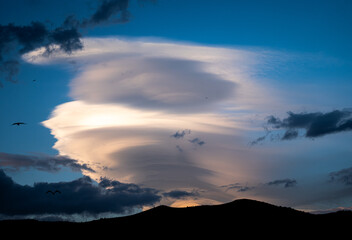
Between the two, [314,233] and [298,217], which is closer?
[314,233]

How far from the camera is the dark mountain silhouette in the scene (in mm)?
92062

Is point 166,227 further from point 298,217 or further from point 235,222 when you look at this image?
point 298,217

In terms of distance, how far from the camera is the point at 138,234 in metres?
95.4

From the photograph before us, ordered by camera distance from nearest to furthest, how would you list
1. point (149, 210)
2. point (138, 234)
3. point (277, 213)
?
1. point (138, 234)
2. point (277, 213)
3. point (149, 210)

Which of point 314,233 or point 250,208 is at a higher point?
point 250,208

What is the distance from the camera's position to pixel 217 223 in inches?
3807

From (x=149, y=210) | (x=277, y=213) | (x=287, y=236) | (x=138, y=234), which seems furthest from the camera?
(x=149, y=210)

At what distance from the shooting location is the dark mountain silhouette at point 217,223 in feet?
302

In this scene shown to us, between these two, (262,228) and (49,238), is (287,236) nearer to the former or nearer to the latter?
(262,228)

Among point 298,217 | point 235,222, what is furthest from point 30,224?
point 298,217

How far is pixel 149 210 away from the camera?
10925cm

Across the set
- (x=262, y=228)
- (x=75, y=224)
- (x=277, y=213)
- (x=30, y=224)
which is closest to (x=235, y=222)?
(x=262, y=228)

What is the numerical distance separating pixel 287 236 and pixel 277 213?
1390cm

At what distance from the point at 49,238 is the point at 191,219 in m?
36.9
